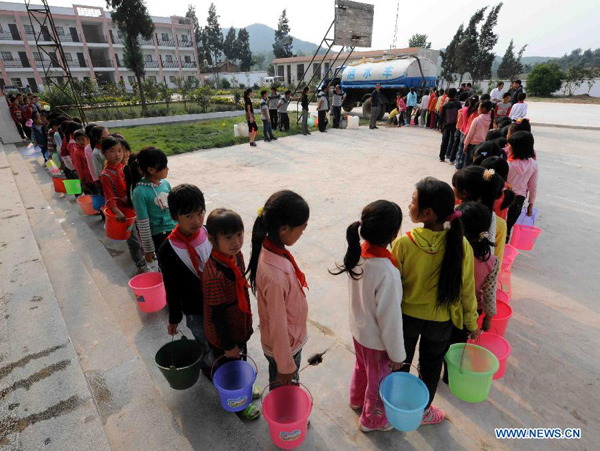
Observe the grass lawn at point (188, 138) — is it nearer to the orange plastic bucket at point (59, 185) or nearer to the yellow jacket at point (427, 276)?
the orange plastic bucket at point (59, 185)

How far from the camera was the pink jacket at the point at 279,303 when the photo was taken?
4.71 feet

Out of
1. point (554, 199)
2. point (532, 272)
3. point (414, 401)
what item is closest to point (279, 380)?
point (414, 401)

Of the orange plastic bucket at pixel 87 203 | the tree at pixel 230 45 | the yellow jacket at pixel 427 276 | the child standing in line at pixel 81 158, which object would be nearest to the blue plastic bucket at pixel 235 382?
the yellow jacket at pixel 427 276

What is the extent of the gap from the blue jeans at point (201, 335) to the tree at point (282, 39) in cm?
6812

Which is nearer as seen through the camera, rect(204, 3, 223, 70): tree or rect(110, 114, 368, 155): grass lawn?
rect(110, 114, 368, 155): grass lawn

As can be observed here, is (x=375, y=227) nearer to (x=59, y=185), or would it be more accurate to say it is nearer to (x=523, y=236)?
(x=523, y=236)

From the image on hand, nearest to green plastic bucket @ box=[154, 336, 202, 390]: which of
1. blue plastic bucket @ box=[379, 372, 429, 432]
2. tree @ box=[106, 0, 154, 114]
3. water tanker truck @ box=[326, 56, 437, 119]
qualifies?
blue plastic bucket @ box=[379, 372, 429, 432]

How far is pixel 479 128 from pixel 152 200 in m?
5.48

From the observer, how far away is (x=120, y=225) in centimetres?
313

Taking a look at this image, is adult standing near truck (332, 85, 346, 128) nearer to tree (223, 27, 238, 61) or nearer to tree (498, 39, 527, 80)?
tree (498, 39, 527, 80)

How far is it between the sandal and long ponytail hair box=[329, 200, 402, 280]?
1109mm

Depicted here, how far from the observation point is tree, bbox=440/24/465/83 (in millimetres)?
37000

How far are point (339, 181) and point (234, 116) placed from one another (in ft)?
42.1

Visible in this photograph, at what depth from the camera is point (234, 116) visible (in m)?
17.3
